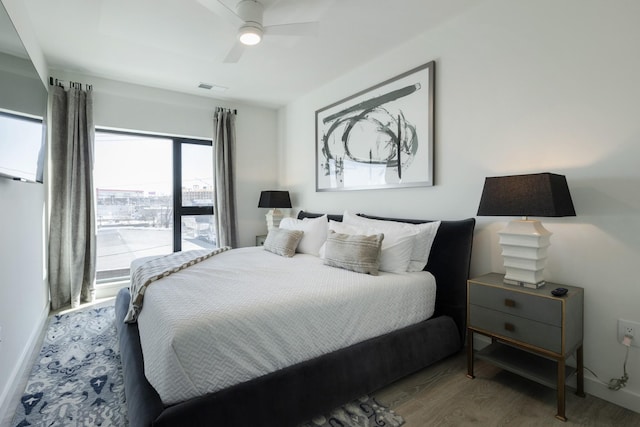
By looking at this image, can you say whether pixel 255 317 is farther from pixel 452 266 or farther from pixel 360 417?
pixel 452 266

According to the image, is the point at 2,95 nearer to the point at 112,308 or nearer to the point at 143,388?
the point at 143,388

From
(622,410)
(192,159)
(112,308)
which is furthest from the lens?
(192,159)

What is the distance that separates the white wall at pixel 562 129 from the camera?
5.66ft

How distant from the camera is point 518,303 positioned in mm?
1816

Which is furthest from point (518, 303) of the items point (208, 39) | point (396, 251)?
point (208, 39)

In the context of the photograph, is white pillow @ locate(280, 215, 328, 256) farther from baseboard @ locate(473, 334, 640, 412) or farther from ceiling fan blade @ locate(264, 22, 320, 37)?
baseboard @ locate(473, 334, 640, 412)

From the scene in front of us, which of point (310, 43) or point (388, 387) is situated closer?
point (388, 387)

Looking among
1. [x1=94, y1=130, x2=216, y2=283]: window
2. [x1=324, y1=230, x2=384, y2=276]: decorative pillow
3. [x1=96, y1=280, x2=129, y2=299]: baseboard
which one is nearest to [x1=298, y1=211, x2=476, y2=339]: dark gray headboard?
[x1=324, y1=230, x2=384, y2=276]: decorative pillow

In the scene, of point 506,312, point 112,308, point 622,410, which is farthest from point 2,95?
point 622,410

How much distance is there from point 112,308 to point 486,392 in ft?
11.7

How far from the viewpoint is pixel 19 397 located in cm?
182

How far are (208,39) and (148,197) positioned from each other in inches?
93.3

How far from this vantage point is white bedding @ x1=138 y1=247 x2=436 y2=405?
1.35 meters

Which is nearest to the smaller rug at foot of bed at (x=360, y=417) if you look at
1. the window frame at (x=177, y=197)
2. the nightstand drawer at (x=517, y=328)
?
the nightstand drawer at (x=517, y=328)
